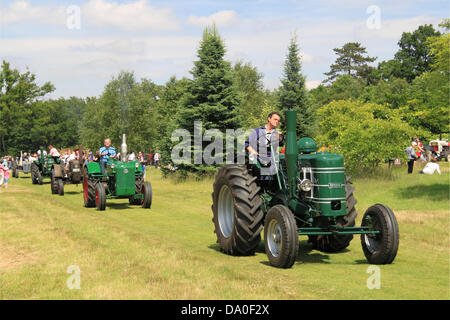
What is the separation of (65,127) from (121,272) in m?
86.0

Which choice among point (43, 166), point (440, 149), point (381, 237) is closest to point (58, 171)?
point (43, 166)

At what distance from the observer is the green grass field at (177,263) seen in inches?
230

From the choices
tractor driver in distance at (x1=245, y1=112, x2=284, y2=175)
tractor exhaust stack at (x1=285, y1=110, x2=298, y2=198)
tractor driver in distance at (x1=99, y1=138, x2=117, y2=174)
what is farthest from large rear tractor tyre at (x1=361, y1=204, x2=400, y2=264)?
tractor driver in distance at (x1=99, y1=138, x2=117, y2=174)

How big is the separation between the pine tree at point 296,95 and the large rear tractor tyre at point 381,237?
24061 mm

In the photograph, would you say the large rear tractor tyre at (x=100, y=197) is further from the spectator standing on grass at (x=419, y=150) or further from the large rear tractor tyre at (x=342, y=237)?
the spectator standing on grass at (x=419, y=150)

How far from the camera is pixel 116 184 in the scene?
15.0 metres

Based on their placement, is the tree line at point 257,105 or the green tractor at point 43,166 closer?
the tree line at point 257,105

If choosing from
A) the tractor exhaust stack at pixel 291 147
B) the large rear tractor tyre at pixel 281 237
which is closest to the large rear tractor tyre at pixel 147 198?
the large rear tractor tyre at pixel 281 237

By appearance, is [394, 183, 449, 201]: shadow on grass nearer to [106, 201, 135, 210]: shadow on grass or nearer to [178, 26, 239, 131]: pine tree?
[106, 201, 135, 210]: shadow on grass

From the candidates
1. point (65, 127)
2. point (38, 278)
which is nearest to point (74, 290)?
point (38, 278)

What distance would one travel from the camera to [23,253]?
8.27 metres

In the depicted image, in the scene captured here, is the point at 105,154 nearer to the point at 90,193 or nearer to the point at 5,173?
the point at 90,193

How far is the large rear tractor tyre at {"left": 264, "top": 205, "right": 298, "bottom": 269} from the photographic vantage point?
6.71m
